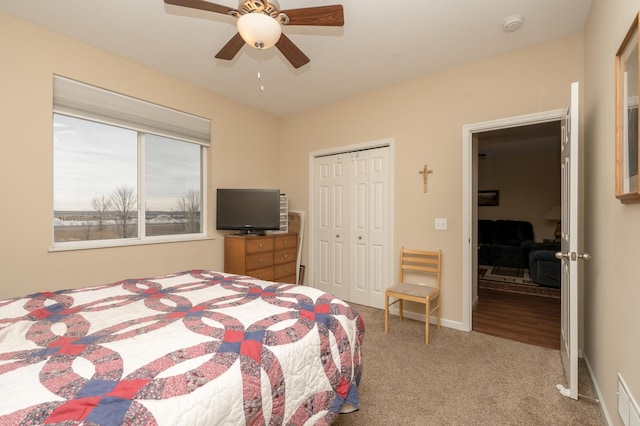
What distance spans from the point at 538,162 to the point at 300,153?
18.9ft

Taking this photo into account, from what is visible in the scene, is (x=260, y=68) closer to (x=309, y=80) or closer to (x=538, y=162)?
(x=309, y=80)

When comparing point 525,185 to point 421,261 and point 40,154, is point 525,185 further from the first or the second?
point 40,154

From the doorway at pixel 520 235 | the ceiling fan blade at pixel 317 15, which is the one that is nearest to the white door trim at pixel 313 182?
the doorway at pixel 520 235

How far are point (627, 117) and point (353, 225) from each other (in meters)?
2.84

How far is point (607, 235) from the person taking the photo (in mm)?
1786

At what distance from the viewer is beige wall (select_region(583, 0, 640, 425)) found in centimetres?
137

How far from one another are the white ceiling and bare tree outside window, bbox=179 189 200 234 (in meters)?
1.35

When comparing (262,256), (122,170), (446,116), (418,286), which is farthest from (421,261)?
(122,170)

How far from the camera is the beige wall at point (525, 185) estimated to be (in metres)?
6.81

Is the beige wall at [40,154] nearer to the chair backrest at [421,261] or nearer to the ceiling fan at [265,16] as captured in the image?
the ceiling fan at [265,16]

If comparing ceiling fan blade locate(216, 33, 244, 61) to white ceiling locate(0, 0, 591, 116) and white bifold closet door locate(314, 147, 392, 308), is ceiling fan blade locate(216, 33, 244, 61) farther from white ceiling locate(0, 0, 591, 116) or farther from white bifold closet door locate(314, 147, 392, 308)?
white bifold closet door locate(314, 147, 392, 308)

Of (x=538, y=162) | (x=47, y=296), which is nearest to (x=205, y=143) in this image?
(x=47, y=296)

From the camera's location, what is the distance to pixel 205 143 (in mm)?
3750

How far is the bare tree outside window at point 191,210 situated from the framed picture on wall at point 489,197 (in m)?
6.77
